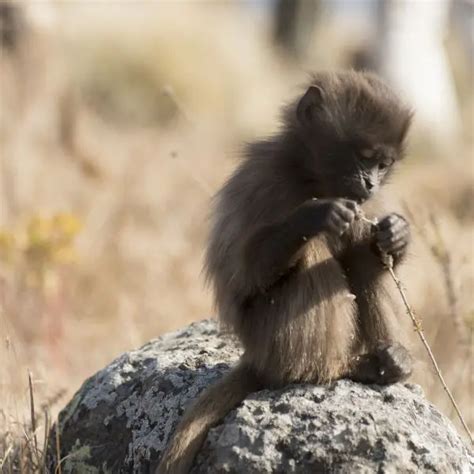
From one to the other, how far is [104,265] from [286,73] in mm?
10983

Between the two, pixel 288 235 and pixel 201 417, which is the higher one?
pixel 288 235

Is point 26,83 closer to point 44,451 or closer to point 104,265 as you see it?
point 104,265

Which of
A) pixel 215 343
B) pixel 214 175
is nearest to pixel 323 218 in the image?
pixel 215 343

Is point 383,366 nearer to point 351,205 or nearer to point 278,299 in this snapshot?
point 278,299

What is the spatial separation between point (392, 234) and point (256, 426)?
1.04 metres

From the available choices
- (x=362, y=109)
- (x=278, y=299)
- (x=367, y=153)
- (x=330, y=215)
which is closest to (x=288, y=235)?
(x=330, y=215)

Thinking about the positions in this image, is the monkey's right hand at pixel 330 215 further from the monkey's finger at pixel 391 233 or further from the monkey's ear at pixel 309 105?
the monkey's ear at pixel 309 105

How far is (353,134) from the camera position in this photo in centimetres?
457

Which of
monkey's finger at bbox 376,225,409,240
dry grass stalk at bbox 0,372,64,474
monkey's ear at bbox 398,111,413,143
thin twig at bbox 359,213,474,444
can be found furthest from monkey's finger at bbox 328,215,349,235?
dry grass stalk at bbox 0,372,64,474

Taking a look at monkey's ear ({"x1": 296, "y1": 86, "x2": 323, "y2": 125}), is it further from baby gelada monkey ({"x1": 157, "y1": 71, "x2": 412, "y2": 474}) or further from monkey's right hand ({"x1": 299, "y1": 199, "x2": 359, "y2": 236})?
monkey's right hand ({"x1": 299, "y1": 199, "x2": 359, "y2": 236})

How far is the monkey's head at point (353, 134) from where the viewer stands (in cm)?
455

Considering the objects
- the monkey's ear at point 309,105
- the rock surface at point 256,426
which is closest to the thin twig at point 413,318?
the rock surface at point 256,426

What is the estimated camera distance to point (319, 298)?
4.32 m

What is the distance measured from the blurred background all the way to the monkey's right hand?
79cm
